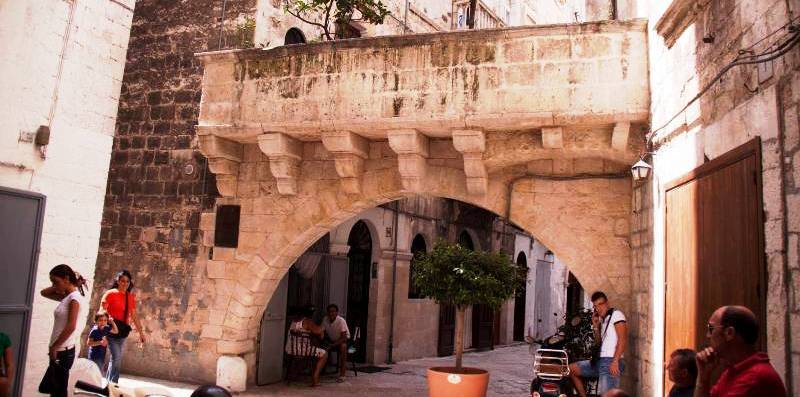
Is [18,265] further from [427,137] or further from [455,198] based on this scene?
[455,198]

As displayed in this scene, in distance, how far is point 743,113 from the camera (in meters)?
3.71

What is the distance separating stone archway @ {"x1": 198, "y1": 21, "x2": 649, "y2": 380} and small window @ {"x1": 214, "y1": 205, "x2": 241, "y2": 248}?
10cm

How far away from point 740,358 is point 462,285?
183 inches

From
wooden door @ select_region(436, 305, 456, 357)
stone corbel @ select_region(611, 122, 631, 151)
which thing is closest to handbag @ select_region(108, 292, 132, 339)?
stone corbel @ select_region(611, 122, 631, 151)

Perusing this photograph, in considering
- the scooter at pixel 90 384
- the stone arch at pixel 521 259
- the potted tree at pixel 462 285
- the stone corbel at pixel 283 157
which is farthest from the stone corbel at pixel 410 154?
the stone arch at pixel 521 259

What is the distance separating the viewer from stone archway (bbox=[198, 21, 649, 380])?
20.4 feet

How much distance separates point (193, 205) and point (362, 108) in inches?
121

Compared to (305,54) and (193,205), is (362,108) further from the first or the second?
(193,205)

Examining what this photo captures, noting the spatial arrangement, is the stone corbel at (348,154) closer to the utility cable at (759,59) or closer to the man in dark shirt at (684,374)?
the utility cable at (759,59)

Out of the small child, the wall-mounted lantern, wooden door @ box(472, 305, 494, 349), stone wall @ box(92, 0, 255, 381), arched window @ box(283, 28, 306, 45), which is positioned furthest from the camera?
wooden door @ box(472, 305, 494, 349)

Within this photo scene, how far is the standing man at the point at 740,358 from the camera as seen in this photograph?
2.37 metres

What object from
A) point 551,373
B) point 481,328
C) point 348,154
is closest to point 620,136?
point 551,373

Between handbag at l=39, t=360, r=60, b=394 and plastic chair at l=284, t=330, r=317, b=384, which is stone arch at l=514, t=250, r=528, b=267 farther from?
handbag at l=39, t=360, r=60, b=394

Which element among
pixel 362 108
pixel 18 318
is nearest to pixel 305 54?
pixel 362 108
